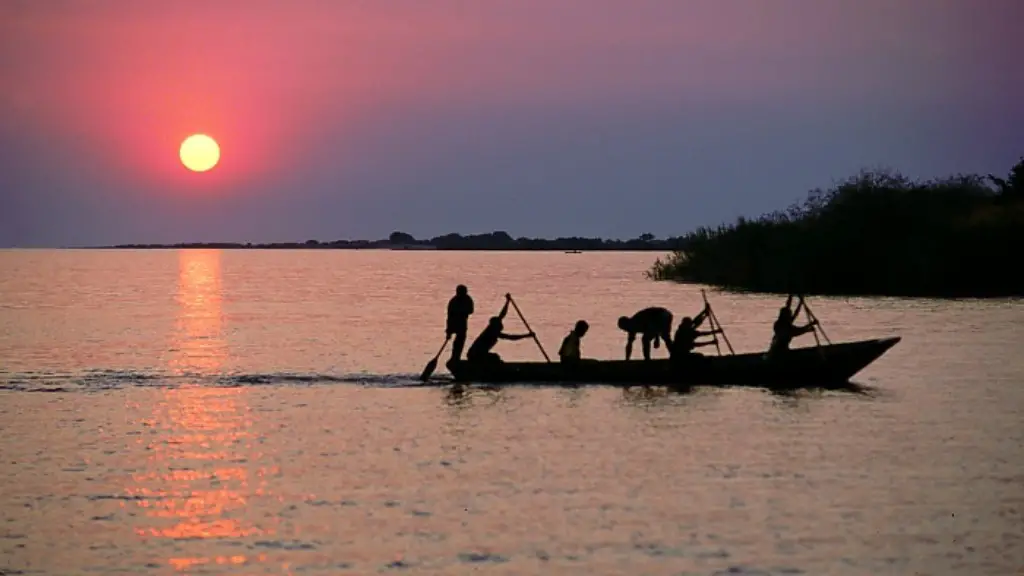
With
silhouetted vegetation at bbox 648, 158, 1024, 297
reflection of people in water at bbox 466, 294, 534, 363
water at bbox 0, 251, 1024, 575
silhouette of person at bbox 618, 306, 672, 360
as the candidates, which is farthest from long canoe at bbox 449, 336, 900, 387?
silhouetted vegetation at bbox 648, 158, 1024, 297

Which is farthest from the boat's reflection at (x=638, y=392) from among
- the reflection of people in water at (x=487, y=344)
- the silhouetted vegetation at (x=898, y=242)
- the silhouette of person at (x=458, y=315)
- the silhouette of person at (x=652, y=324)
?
the silhouetted vegetation at (x=898, y=242)

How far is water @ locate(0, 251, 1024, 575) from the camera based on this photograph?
15.5 m

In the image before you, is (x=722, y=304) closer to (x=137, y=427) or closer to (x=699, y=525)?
(x=137, y=427)

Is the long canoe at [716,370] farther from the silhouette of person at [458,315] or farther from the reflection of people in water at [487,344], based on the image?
the silhouette of person at [458,315]

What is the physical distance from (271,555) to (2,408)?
14.6 metres

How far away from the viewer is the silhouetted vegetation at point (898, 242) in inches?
2443

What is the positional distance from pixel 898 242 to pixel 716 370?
36473 mm

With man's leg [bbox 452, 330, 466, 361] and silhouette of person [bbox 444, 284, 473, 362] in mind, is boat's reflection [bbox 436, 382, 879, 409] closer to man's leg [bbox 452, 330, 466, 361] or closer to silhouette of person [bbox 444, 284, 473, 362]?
man's leg [bbox 452, 330, 466, 361]

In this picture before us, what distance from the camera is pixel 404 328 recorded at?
52.1m

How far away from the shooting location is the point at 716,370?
29.8 metres

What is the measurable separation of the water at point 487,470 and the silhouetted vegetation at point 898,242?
71.7 feet

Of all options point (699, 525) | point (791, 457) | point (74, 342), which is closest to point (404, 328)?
point (74, 342)

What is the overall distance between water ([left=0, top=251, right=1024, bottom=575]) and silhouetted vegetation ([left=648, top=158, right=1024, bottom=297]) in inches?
860

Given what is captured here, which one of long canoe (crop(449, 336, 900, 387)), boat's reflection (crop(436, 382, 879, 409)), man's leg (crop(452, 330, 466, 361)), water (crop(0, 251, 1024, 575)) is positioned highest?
man's leg (crop(452, 330, 466, 361))
